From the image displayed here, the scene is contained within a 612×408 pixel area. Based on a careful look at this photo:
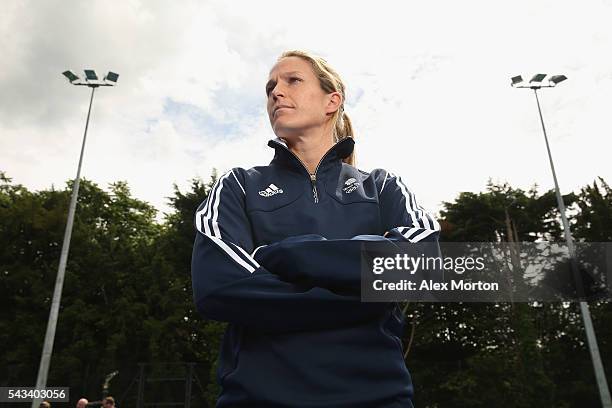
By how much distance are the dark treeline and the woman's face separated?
18.1 meters

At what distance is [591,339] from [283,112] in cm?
1530

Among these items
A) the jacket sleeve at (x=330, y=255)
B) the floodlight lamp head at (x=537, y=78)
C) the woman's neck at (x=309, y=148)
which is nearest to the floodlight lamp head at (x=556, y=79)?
the floodlight lamp head at (x=537, y=78)

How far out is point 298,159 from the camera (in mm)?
2131

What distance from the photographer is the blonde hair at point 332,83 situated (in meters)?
2.22

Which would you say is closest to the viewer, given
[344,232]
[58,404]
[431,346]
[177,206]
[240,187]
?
[344,232]

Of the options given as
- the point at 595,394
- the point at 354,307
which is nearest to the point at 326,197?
the point at 354,307

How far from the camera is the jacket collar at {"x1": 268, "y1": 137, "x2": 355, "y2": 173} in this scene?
6.97ft

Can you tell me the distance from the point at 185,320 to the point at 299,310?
23248 mm

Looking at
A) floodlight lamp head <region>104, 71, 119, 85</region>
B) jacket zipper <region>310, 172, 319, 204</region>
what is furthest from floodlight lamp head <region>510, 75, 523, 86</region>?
jacket zipper <region>310, 172, 319, 204</region>

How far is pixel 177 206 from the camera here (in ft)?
93.1

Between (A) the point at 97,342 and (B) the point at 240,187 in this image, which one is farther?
(A) the point at 97,342

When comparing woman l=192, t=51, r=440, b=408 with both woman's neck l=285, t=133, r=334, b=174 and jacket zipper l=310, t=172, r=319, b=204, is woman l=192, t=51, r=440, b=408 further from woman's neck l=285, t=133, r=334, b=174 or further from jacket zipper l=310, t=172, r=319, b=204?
woman's neck l=285, t=133, r=334, b=174

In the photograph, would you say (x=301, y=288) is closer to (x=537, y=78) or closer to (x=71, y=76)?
(x=537, y=78)

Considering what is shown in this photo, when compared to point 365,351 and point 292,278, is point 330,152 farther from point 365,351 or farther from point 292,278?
point 365,351
